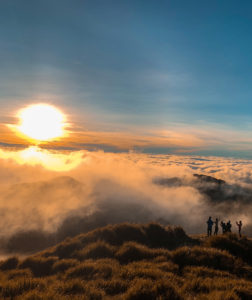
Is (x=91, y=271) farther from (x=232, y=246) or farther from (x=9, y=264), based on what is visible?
(x=232, y=246)

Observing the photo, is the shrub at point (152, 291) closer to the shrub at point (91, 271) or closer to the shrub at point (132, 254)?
the shrub at point (91, 271)

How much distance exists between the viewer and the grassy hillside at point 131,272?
325 inches

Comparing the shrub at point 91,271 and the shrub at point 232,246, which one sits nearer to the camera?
the shrub at point 91,271

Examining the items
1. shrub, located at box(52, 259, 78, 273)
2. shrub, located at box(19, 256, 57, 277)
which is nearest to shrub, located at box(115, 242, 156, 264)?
shrub, located at box(52, 259, 78, 273)

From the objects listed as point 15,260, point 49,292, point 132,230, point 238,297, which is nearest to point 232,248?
point 132,230

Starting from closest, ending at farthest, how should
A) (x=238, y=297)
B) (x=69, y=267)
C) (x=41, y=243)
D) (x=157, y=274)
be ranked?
1. (x=238, y=297)
2. (x=157, y=274)
3. (x=69, y=267)
4. (x=41, y=243)

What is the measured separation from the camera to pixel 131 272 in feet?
34.0

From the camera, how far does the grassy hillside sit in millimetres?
8258

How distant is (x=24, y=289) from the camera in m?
9.30

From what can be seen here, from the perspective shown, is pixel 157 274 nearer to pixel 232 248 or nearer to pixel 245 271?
pixel 245 271

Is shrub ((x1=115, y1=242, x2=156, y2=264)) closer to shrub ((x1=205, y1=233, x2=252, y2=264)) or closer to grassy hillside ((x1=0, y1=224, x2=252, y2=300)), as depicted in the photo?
grassy hillside ((x1=0, y1=224, x2=252, y2=300))

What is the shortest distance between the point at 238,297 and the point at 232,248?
9375 millimetres

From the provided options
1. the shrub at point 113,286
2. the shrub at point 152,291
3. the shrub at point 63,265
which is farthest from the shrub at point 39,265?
the shrub at point 152,291

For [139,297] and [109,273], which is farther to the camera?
[109,273]
